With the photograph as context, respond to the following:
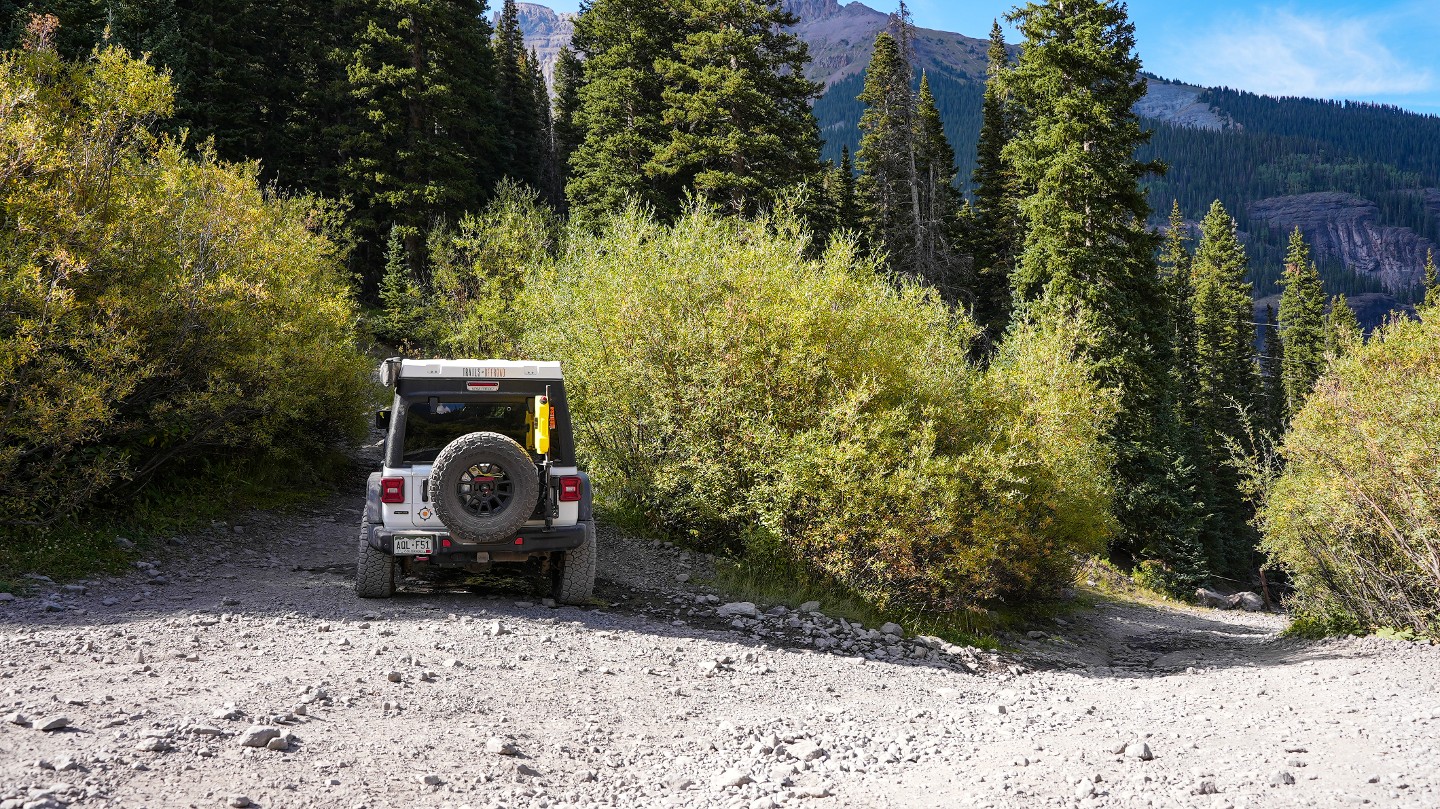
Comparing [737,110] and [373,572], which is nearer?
[373,572]

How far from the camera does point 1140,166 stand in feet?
90.0

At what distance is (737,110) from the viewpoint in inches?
1209

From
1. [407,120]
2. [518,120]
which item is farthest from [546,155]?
[407,120]

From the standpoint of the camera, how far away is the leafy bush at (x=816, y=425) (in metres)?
11.3

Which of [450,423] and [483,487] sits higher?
[450,423]

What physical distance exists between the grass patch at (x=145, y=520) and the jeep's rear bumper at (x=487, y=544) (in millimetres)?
3805

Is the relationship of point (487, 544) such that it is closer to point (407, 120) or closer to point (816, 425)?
point (816, 425)

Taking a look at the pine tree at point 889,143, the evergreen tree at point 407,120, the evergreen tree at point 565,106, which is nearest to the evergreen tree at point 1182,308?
the pine tree at point 889,143

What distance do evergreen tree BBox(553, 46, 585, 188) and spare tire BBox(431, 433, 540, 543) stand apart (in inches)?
1864

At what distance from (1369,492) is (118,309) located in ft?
59.9

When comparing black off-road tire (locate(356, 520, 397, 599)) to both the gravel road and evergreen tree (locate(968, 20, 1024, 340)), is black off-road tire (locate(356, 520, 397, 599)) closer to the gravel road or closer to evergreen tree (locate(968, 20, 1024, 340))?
the gravel road

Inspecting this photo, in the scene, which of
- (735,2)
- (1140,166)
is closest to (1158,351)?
(1140,166)

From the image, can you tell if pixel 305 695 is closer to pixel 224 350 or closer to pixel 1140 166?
pixel 224 350

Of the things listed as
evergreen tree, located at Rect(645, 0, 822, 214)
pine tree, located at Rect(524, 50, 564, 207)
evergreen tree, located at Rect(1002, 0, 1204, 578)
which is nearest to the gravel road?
evergreen tree, located at Rect(1002, 0, 1204, 578)
